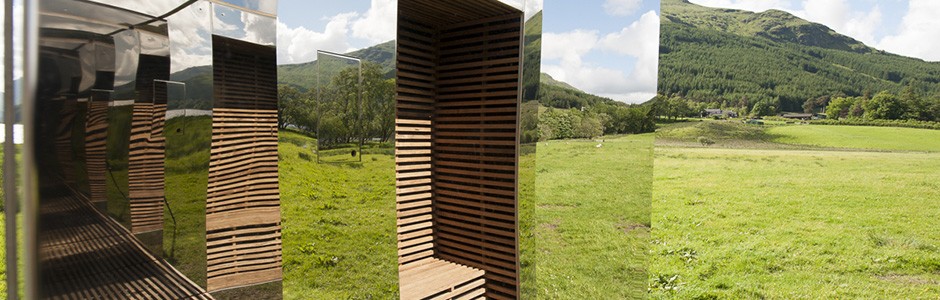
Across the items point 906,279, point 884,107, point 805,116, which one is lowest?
point 906,279

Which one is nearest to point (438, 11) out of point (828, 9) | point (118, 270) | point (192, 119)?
point (192, 119)

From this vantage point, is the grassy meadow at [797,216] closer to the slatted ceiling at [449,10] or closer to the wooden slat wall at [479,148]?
the wooden slat wall at [479,148]

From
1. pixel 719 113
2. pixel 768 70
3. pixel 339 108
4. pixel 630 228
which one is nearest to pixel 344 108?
pixel 339 108

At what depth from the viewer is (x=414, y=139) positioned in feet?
13.1

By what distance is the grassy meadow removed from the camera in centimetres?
1229

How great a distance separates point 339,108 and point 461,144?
1.53 m

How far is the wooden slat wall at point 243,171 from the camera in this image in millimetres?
2115

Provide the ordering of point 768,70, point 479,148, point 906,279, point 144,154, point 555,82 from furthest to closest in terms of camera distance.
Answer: point 768,70 → point 555,82 → point 906,279 → point 479,148 → point 144,154

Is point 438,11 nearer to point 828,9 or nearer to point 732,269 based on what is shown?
point 732,269

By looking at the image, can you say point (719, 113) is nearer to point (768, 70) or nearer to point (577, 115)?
point (768, 70)

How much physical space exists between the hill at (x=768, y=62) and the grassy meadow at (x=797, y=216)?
6.78ft

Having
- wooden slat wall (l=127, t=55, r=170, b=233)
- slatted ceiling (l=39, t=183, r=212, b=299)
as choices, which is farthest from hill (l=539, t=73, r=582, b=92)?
slatted ceiling (l=39, t=183, r=212, b=299)

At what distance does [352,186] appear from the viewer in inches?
109

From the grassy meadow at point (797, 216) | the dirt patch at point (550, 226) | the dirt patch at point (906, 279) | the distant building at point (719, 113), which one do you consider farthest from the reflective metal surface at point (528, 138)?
the distant building at point (719, 113)
